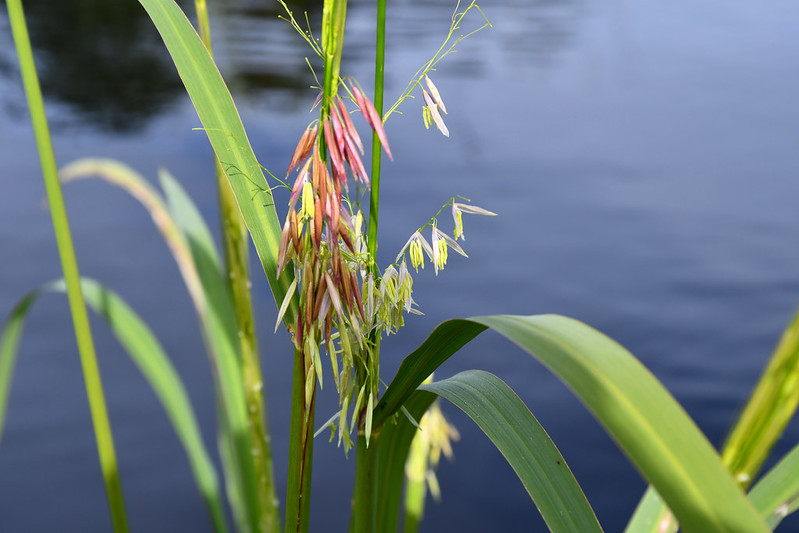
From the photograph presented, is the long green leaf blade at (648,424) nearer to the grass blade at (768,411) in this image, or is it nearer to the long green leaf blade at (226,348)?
the grass blade at (768,411)

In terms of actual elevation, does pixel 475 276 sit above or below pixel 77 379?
above

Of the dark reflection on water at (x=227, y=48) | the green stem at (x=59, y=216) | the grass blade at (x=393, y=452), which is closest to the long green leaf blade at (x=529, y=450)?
the grass blade at (x=393, y=452)

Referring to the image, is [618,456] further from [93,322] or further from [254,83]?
[254,83]

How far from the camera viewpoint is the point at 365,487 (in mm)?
283

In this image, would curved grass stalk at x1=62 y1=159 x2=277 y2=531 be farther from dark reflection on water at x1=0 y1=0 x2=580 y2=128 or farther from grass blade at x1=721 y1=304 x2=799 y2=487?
dark reflection on water at x1=0 y1=0 x2=580 y2=128

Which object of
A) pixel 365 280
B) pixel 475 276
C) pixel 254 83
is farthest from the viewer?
pixel 254 83

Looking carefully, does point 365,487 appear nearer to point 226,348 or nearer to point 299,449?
point 299,449

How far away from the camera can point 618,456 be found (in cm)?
114

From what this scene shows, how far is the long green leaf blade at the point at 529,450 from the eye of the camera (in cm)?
24

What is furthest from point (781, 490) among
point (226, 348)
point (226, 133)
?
point (226, 348)

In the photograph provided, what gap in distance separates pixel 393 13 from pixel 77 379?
191cm

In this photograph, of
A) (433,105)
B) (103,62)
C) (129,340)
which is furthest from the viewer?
(103,62)

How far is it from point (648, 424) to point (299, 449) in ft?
0.47

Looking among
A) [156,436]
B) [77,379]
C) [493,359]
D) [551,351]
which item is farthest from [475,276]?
[551,351]
